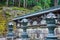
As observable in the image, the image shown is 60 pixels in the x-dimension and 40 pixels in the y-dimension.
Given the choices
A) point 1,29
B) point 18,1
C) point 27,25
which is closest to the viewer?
point 27,25

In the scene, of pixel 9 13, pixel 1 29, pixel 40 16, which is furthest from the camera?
pixel 9 13

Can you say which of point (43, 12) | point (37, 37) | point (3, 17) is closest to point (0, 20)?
point (3, 17)

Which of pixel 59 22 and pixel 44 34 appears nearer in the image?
pixel 59 22

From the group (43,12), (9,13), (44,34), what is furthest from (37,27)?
(9,13)

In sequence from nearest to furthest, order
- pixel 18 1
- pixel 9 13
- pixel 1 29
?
1. pixel 1 29
2. pixel 9 13
3. pixel 18 1

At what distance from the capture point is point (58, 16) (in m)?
8.75

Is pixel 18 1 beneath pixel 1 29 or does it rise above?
above

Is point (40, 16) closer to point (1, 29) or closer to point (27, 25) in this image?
point (27, 25)

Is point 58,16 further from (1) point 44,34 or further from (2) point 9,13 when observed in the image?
(2) point 9,13

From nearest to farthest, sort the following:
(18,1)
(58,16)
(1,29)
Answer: (58,16) → (1,29) → (18,1)

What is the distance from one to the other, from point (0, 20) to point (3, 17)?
432 mm

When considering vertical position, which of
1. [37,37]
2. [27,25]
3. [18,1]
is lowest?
[37,37]

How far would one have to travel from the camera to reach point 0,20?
19.0 metres

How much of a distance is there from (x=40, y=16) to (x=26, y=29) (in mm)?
Answer: 1097
